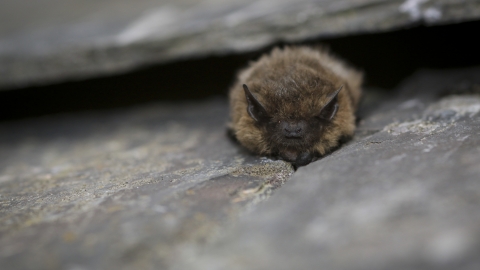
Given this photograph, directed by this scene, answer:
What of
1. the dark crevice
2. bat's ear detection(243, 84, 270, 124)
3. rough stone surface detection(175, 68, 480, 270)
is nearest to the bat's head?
bat's ear detection(243, 84, 270, 124)

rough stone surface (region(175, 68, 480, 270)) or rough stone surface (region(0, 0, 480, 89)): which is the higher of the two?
rough stone surface (region(0, 0, 480, 89))

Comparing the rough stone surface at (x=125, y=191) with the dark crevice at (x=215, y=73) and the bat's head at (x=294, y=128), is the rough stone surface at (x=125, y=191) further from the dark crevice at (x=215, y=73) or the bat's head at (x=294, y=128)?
the dark crevice at (x=215, y=73)

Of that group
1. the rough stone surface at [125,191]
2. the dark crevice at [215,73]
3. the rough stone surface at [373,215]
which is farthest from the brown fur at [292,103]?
the dark crevice at [215,73]

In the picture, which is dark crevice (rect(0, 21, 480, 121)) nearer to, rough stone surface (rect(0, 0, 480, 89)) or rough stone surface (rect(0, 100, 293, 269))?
rough stone surface (rect(0, 0, 480, 89))

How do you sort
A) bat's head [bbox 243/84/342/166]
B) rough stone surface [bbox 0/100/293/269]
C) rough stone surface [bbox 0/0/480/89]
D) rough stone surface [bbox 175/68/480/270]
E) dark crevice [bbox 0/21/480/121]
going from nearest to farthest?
1. rough stone surface [bbox 175/68/480/270]
2. rough stone surface [bbox 0/100/293/269]
3. bat's head [bbox 243/84/342/166]
4. rough stone surface [bbox 0/0/480/89]
5. dark crevice [bbox 0/21/480/121]

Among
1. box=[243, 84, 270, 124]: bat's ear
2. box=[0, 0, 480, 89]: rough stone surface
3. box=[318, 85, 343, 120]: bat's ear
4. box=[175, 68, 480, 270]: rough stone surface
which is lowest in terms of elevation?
box=[175, 68, 480, 270]: rough stone surface

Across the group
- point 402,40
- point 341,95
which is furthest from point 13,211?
point 402,40

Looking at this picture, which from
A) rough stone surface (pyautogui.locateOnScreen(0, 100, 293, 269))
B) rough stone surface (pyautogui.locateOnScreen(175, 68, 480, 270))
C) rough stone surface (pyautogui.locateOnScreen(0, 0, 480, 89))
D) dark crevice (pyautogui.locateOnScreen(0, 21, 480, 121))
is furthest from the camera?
dark crevice (pyautogui.locateOnScreen(0, 21, 480, 121))
